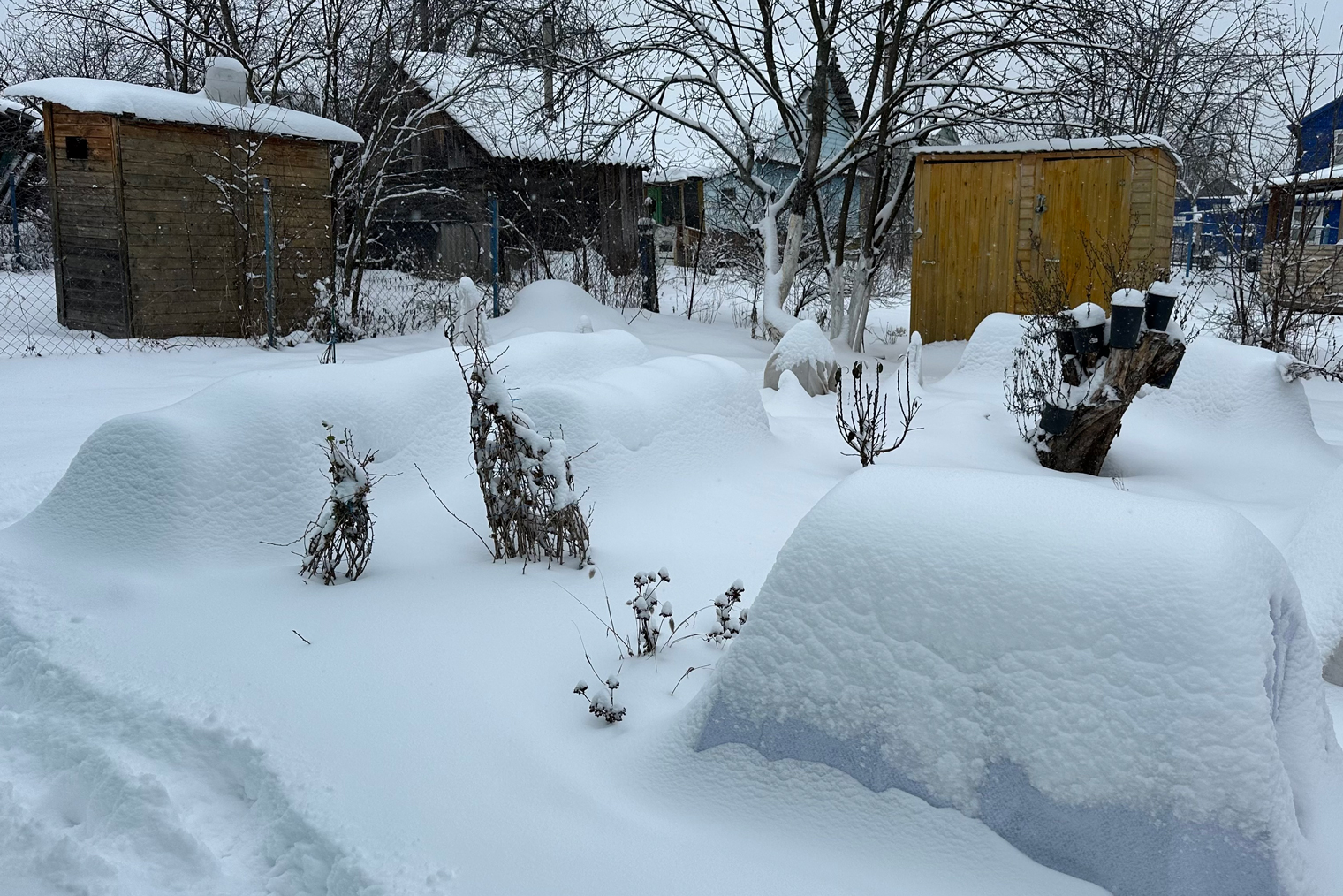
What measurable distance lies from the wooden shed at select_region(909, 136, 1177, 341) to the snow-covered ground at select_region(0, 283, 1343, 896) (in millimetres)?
5117

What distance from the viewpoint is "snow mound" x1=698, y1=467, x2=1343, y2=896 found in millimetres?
1843

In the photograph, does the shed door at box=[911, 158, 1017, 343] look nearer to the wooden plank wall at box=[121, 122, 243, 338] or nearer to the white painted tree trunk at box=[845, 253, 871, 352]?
the white painted tree trunk at box=[845, 253, 871, 352]

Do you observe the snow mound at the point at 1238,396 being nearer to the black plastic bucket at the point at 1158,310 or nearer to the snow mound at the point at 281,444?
the black plastic bucket at the point at 1158,310

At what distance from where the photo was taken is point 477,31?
1306 centimetres

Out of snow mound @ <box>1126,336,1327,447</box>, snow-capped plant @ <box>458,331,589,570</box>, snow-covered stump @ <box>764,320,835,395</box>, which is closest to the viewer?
snow-capped plant @ <box>458,331,589,570</box>

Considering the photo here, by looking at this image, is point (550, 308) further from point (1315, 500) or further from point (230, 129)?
point (1315, 500)

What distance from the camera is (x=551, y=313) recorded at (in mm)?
11680

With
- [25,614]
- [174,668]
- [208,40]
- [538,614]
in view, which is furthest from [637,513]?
[208,40]

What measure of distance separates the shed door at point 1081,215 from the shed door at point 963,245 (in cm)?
39

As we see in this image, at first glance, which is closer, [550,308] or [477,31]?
[550,308]

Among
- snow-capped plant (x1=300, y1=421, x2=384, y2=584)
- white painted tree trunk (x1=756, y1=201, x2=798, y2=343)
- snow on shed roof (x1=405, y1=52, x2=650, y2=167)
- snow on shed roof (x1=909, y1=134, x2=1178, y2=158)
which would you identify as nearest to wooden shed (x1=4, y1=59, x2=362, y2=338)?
snow on shed roof (x1=405, y1=52, x2=650, y2=167)

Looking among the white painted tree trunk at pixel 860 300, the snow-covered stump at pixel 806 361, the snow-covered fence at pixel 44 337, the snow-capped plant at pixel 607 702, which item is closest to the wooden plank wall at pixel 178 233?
the snow-covered fence at pixel 44 337

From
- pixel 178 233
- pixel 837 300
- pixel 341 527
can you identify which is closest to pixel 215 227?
pixel 178 233

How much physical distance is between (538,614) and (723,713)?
3.75 ft
